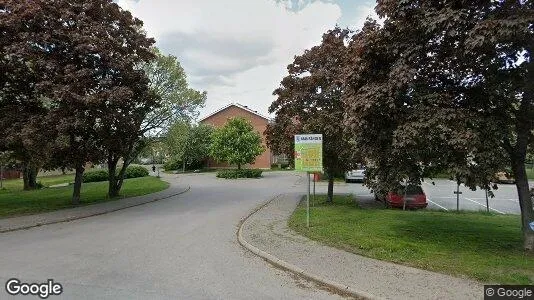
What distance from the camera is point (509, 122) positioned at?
26.9 feet

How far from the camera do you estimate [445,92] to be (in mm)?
8656

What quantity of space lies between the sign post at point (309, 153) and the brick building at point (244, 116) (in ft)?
132

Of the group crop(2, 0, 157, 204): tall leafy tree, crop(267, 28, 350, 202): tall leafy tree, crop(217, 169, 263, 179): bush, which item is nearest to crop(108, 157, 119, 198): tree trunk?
crop(2, 0, 157, 204): tall leafy tree

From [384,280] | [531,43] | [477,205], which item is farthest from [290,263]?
[477,205]

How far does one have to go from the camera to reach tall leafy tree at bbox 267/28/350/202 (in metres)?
15.8

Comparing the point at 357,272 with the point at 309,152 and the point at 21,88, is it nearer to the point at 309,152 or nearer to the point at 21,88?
the point at 309,152

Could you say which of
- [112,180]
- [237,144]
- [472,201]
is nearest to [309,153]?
[112,180]

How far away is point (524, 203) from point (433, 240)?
81.8 inches

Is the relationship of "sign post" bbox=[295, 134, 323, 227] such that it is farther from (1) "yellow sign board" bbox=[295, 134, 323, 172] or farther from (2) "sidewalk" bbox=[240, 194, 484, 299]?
(2) "sidewalk" bbox=[240, 194, 484, 299]

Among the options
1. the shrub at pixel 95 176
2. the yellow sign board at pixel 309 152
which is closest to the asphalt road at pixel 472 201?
the yellow sign board at pixel 309 152
